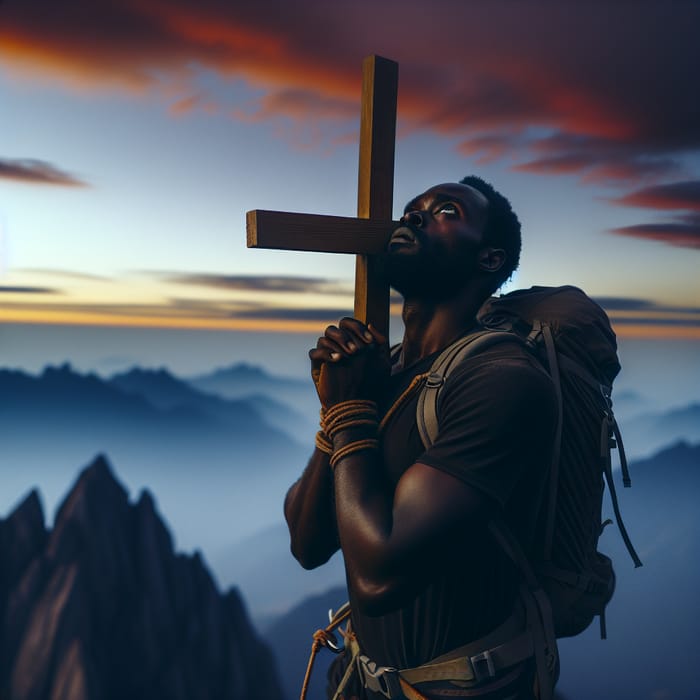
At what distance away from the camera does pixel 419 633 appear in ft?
5.56

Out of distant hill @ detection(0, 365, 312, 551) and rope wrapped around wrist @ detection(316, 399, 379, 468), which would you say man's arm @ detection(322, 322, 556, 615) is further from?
distant hill @ detection(0, 365, 312, 551)

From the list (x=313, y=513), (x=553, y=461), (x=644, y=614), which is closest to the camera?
(x=553, y=461)

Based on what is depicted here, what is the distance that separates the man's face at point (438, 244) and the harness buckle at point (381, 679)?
0.79 meters

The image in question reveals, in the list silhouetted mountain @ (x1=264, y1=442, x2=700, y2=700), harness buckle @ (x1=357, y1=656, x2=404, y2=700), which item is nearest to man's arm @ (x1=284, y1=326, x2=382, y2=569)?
harness buckle @ (x1=357, y1=656, x2=404, y2=700)

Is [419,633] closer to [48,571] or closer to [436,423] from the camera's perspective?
[436,423]

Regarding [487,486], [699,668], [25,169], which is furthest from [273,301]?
[487,486]

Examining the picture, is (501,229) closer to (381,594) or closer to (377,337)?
(377,337)

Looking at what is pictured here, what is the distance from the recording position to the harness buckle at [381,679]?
171 centimetres

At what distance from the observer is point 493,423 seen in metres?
1.49

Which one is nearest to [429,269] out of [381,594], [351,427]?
[351,427]

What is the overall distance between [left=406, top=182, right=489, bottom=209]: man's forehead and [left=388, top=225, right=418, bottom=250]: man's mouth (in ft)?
0.25

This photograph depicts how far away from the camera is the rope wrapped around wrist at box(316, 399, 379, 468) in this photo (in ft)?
5.21

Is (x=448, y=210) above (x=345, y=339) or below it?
above

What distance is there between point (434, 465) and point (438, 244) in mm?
502
